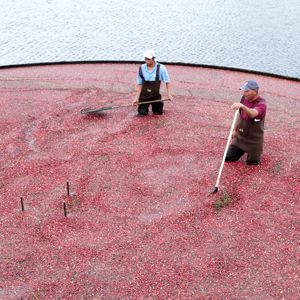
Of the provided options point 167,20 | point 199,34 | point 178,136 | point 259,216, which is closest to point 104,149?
point 178,136

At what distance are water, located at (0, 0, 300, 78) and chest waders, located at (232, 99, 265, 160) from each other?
611cm

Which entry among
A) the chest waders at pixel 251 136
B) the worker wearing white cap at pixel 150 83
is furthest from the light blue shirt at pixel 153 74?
the chest waders at pixel 251 136

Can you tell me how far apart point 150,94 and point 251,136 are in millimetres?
2706

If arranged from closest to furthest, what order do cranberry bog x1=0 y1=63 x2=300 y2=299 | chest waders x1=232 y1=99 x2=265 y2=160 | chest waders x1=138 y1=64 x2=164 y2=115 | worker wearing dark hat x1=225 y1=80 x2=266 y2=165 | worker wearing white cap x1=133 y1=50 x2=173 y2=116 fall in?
1. cranberry bog x1=0 y1=63 x2=300 y2=299
2. worker wearing dark hat x1=225 y1=80 x2=266 y2=165
3. chest waders x1=232 y1=99 x2=265 y2=160
4. worker wearing white cap x1=133 y1=50 x2=173 y2=116
5. chest waders x1=138 y1=64 x2=164 y2=115

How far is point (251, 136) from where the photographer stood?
23.5 feet

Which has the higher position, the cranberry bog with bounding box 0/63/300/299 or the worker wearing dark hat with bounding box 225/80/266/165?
the worker wearing dark hat with bounding box 225/80/266/165

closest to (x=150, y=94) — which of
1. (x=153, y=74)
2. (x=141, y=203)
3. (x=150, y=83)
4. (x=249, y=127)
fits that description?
(x=150, y=83)

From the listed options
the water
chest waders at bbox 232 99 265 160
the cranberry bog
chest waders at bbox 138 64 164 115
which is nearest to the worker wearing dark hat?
chest waders at bbox 232 99 265 160

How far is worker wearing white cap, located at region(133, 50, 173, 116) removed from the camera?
8.72m

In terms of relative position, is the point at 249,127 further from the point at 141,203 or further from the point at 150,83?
the point at 150,83

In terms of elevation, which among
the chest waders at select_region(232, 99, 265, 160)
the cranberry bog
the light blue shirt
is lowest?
the cranberry bog

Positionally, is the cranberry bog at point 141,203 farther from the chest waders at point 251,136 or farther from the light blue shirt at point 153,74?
the light blue shirt at point 153,74

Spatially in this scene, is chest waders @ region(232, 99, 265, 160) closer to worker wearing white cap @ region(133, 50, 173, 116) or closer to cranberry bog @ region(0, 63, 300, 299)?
cranberry bog @ region(0, 63, 300, 299)

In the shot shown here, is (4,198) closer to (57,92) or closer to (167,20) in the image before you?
(57,92)
